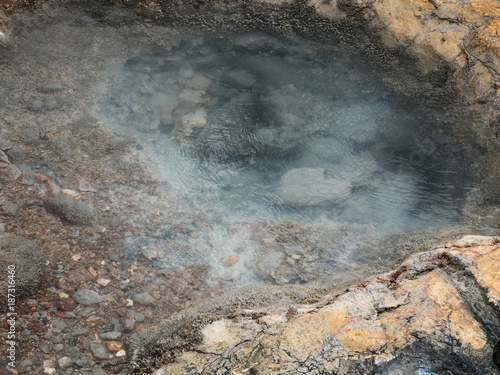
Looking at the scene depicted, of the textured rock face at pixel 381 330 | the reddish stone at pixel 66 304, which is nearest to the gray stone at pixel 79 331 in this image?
the reddish stone at pixel 66 304

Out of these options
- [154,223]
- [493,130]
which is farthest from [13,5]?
[493,130]

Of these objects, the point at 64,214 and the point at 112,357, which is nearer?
the point at 112,357

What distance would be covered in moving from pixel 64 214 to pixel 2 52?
76.4 inches

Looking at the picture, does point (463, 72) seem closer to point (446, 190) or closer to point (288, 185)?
point (446, 190)

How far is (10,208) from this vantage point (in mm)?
2633

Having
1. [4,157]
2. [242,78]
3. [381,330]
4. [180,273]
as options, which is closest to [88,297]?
[180,273]

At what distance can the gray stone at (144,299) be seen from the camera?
241 cm

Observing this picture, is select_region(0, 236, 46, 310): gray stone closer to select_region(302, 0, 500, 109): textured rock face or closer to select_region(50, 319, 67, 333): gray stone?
select_region(50, 319, 67, 333): gray stone

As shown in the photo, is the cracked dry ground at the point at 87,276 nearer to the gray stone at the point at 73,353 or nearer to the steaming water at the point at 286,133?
the gray stone at the point at 73,353

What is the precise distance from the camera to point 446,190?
3.07 metres

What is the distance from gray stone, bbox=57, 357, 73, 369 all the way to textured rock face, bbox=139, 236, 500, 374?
21.4 inches

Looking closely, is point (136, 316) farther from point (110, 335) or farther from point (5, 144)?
point (5, 144)

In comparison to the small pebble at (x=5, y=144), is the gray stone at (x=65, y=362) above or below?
below

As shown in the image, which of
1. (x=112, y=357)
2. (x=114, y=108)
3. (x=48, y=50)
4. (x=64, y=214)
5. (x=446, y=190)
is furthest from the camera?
(x=48, y=50)
